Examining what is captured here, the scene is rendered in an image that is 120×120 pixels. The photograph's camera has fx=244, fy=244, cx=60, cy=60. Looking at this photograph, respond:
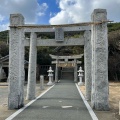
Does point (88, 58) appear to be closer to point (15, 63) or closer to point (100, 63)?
point (100, 63)

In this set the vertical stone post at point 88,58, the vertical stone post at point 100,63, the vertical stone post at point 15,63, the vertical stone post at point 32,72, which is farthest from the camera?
the vertical stone post at point 88,58

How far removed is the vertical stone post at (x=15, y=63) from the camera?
38.1ft

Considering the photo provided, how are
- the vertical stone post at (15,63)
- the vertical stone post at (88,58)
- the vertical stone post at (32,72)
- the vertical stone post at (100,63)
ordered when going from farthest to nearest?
the vertical stone post at (88,58) < the vertical stone post at (32,72) < the vertical stone post at (15,63) < the vertical stone post at (100,63)

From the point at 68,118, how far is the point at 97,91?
2.81 metres

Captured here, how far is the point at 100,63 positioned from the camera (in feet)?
37.5

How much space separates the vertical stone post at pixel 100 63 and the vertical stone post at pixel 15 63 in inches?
140

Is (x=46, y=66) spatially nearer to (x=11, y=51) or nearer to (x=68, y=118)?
(x=11, y=51)

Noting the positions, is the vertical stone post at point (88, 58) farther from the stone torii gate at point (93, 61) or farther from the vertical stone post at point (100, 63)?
the vertical stone post at point (100, 63)

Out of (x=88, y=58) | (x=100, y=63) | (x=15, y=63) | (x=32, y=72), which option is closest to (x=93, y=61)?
(x=100, y=63)

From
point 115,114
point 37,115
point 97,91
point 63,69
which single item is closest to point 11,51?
point 37,115

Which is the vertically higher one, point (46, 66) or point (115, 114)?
point (46, 66)

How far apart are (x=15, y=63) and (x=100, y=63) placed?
4.08 metres

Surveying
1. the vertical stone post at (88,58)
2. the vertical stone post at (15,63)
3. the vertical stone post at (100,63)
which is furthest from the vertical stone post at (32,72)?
the vertical stone post at (100,63)

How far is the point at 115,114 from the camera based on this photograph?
396 inches
